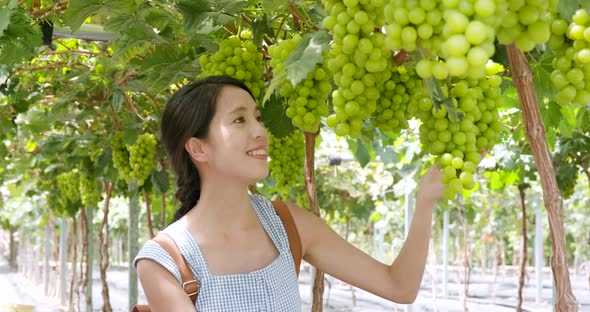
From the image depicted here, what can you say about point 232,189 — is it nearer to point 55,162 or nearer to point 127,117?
point 127,117

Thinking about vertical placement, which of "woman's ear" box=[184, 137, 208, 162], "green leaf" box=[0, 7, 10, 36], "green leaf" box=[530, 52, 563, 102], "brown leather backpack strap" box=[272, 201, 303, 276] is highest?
"green leaf" box=[0, 7, 10, 36]

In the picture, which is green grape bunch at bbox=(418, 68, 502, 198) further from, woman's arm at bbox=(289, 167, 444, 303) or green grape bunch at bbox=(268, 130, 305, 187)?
green grape bunch at bbox=(268, 130, 305, 187)

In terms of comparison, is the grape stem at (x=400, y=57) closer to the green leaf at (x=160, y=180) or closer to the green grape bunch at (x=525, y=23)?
the green grape bunch at (x=525, y=23)

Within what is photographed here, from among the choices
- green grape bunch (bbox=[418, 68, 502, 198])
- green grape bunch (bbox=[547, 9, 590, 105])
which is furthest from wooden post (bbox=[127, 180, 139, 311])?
green grape bunch (bbox=[547, 9, 590, 105])

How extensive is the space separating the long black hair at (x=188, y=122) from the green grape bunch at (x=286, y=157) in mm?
254

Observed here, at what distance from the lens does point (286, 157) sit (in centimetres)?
203

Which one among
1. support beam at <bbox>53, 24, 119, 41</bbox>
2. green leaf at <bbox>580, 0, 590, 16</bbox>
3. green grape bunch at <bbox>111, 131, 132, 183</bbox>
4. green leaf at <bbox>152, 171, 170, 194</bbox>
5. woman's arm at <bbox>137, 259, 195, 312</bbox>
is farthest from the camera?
green leaf at <bbox>152, 171, 170, 194</bbox>

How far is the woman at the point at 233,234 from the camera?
5.36 ft

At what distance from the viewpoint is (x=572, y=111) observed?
10.5ft

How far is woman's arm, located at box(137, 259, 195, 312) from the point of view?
154cm

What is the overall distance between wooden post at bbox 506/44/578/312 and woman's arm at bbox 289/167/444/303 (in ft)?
1.85

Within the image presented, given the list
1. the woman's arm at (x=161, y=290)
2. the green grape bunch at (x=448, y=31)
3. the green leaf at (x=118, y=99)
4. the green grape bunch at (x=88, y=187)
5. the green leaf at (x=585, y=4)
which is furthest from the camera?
the green grape bunch at (x=88, y=187)

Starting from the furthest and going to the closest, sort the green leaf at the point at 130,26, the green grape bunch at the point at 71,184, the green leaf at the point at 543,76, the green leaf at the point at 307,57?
1. the green grape bunch at the point at 71,184
2. the green leaf at the point at 130,26
3. the green leaf at the point at 543,76
4. the green leaf at the point at 307,57

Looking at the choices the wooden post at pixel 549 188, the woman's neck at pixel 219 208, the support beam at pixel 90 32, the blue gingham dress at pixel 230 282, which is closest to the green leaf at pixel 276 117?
the woman's neck at pixel 219 208
